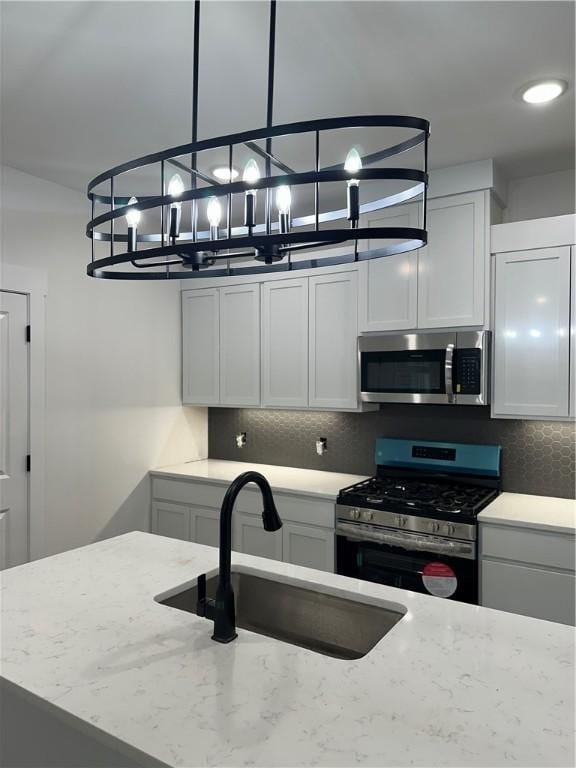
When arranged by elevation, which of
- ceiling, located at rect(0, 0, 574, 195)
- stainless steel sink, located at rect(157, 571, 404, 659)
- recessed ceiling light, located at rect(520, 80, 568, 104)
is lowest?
stainless steel sink, located at rect(157, 571, 404, 659)

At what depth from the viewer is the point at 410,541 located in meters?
2.79

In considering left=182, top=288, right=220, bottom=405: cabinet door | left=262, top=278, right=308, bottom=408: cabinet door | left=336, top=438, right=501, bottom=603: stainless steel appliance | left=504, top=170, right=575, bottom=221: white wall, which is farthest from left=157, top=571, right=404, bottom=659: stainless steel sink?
left=504, top=170, right=575, bottom=221: white wall

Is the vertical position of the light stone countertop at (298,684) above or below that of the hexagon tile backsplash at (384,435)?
below

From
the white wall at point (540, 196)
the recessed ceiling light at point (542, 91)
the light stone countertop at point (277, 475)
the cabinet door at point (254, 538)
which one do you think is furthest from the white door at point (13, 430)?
the white wall at point (540, 196)

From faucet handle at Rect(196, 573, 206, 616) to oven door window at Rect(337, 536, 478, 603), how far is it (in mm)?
1455

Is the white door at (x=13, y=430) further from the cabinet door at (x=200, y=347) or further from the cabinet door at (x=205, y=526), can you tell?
the cabinet door at (x=200, y=347)

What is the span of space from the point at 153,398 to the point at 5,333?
46.3 inches

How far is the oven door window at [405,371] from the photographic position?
9.84 ft

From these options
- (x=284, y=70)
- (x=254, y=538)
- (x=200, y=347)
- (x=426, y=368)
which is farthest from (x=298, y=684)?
(x=200, y=347)

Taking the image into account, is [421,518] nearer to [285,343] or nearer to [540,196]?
[285,343]

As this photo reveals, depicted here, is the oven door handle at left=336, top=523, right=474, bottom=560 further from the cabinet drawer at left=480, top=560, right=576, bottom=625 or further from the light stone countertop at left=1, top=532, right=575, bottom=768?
the light stone countertop at left=1, top=532, right=575, bottom=768

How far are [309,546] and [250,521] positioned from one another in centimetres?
44

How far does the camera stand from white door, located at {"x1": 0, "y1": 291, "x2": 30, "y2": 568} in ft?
9.80

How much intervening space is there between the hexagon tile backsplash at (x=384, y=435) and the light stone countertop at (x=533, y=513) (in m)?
0.13
